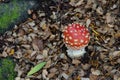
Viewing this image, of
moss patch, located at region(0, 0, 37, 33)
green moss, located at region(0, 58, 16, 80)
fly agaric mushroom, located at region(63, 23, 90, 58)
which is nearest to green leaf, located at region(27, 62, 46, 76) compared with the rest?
green moss, located at region(0, 58, 16, 80)

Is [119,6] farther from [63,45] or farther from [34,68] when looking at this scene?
[34,68]

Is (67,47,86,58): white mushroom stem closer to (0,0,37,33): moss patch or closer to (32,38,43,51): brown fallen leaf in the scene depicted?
(32,38,43,51): brown fallen leaf

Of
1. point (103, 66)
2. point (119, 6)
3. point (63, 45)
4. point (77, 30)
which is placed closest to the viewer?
point (77, 30)

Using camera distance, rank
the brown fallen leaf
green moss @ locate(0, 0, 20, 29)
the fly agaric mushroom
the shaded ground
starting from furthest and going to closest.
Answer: green moss @ locate(0, 0, 20, 29) < the brown fallen leaf < the shaded ground < the fly agaric mushroom

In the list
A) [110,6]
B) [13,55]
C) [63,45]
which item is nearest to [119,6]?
[110,6]

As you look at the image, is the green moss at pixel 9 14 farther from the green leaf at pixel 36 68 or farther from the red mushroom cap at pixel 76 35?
the red mushroom cap at pixel 76 35

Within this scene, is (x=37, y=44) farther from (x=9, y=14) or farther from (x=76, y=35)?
(x=76, y=35)
